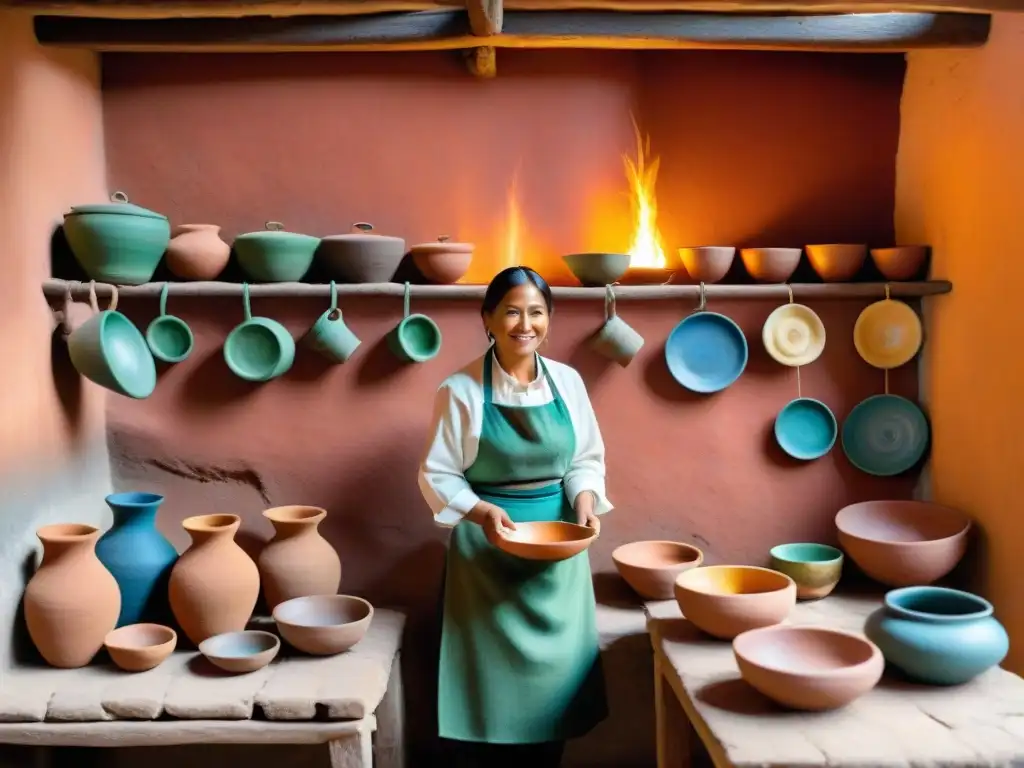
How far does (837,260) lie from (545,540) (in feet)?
4.89

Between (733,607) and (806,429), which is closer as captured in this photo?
(733,607)

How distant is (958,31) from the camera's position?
2822 mm

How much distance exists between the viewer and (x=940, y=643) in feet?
6.63

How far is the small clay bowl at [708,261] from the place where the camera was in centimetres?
309

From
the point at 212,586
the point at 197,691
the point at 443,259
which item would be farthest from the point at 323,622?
the point at 443,259

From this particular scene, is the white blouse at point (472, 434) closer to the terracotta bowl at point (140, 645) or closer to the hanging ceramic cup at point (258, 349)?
the hanging ceramic cup at point (258, 349)

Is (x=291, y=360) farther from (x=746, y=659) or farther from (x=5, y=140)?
(x=746, y=659)

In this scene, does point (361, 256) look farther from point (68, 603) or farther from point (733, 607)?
point (733, 607)

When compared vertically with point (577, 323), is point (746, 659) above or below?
below

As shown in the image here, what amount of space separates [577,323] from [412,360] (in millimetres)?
626

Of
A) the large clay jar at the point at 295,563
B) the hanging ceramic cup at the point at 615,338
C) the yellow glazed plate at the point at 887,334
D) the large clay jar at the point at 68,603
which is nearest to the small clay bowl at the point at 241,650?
the large clay jar at the point at 295,563

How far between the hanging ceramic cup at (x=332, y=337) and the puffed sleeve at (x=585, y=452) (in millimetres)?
808

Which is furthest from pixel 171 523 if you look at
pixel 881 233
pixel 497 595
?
pixel 881 233

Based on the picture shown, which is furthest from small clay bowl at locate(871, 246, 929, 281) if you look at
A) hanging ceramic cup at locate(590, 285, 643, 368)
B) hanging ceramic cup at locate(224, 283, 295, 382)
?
hanging ceramic cup at locate(224, 283, 295, 382)
